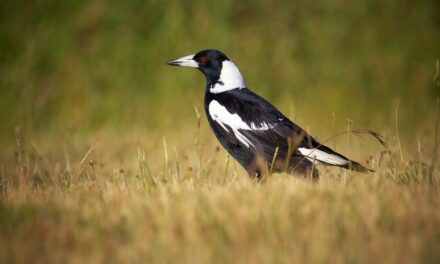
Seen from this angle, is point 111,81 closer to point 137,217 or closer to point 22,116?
point 22,116

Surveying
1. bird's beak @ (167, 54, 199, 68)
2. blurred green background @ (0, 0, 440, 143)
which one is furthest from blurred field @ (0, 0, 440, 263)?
bird's beak @ (167, 54, 199, 68)

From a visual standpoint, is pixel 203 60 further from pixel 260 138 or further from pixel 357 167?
pixel 357 167

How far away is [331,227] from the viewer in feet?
9.73

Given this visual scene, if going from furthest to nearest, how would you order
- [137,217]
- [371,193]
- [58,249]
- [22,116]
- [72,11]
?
[72,11], [22,116], [371,193], [137,217], [58,249]

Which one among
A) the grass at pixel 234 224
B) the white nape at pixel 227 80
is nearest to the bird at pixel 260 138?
the white nape at pixel 227 80

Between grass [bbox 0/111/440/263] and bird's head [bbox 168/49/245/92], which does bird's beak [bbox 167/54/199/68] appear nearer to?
bird's head [bbox 168/49/245/92]

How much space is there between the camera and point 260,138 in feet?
16.4

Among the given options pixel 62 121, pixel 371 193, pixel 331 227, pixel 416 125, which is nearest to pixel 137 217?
pixel 331 227

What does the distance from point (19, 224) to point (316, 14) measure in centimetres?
729

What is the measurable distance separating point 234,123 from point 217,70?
0.89m

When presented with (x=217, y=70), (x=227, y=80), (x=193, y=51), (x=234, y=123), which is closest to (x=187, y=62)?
(x=217, y=70)

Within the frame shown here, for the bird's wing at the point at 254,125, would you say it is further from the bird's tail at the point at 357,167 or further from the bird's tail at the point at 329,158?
the bird's tail at the point at 357,167

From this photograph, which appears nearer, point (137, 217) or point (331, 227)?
point (331, 227)

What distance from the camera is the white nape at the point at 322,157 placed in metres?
4.62
